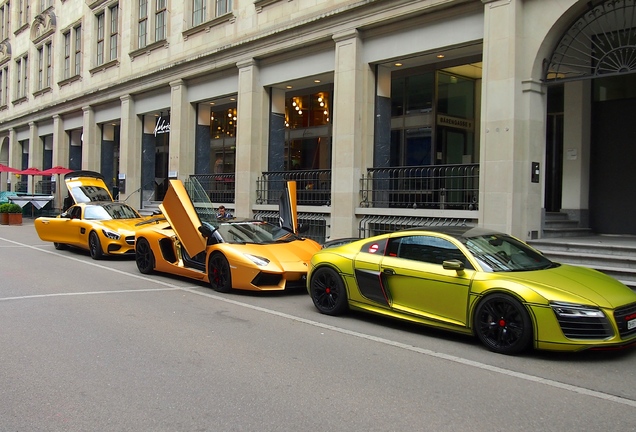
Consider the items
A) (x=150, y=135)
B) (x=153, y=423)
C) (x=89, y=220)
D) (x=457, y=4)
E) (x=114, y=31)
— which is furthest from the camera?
(x=114, y=31)

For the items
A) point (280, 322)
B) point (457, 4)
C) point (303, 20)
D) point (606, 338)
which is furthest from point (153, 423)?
point (303, 20)

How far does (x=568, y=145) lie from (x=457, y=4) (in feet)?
13.9

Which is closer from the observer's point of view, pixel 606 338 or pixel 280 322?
pixel 606 338

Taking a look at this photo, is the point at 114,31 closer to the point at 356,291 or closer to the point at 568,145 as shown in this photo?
the point at 568,145

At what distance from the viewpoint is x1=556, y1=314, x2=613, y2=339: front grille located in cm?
592

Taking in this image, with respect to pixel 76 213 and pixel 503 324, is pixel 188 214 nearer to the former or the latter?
pixel 503 324

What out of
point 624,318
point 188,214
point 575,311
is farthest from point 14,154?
point 624,318

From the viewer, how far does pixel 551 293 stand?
20.0 ft

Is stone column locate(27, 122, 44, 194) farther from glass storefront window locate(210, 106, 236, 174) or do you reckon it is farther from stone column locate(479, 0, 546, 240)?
stone column locate(479, 0, 546, 240)

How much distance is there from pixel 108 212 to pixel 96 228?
3.98 feet

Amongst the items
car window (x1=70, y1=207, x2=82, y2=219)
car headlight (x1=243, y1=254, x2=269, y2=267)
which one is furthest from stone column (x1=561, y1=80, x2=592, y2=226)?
car window (x1=70, y1=207, x2=82, y2=219)

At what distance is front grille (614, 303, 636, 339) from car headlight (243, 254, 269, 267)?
17.8ft

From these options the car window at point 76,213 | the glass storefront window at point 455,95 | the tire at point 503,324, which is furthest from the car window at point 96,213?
the tire at point 503,324

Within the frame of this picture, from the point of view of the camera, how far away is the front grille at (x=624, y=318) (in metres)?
6.00
